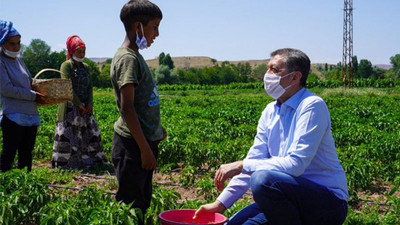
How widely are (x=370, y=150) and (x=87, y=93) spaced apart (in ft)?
13.1

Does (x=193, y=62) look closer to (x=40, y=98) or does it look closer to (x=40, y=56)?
(x=40, y=56)

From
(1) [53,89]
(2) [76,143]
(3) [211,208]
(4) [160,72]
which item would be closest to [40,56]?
(4) [160,72]

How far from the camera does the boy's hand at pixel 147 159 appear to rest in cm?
342

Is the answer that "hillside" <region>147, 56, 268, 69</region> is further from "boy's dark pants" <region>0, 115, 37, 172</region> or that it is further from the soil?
"boy's dark pants" <region>0, 115, 37, 172</region>

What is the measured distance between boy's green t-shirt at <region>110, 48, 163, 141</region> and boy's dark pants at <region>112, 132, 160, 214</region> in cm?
7

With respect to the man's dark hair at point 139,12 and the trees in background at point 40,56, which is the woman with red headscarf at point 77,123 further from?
the trees in background at point 40,56

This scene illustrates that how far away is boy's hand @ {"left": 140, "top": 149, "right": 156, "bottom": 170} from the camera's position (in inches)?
135

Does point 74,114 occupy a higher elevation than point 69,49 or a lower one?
lower

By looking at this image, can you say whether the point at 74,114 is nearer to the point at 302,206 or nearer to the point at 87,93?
the point at 87,93

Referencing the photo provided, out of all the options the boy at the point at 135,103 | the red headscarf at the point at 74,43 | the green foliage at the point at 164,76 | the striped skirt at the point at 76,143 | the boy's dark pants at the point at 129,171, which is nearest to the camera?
the boy at the point at 135,103

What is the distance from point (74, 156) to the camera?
23.0 feet

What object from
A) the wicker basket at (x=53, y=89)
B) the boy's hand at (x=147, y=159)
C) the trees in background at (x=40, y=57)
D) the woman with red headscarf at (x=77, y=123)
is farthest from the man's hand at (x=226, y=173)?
the trees in background at (x=40, y=57)

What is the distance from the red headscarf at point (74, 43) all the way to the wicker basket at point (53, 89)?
88 cm

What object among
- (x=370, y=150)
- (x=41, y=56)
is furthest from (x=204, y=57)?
(x=370, y=150)
